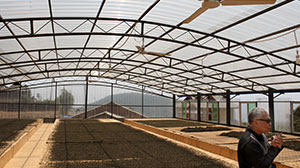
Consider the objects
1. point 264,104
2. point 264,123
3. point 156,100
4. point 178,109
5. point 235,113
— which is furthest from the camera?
point 178,109

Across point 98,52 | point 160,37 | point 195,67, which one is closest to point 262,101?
point 195,67

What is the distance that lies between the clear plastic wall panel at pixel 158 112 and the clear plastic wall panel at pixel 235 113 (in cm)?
1008

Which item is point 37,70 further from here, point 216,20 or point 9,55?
point 216,20

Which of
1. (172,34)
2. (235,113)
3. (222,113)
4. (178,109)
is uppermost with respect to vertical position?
(172,34)

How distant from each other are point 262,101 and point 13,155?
1555cm

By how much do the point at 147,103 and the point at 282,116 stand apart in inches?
601

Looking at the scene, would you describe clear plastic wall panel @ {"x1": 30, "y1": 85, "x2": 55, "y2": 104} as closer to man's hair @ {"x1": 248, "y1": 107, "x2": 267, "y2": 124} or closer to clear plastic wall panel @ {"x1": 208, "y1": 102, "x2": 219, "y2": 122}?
clear plastic wall panel @ {"x1": 208, "y1": 102, "x2": 219, "y2": 122}

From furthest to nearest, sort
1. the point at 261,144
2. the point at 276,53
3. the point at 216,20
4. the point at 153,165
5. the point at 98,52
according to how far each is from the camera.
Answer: the point at 98,52 → the point at 276,53 → the point at 216,20 → the point at 153,165 → the point at 261,144

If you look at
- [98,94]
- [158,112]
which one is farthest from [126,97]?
[158,112]

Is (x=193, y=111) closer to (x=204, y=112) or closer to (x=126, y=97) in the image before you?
(x=204, y=112)

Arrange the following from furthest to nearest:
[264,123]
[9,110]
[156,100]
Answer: [156,100] < [9,110] < [264,123]

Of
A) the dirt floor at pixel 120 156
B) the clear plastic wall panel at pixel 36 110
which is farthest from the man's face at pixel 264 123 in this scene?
the clear plastic wall panel at pixel 36 110

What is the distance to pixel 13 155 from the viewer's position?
8.39 metres

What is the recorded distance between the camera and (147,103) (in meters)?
27.9
